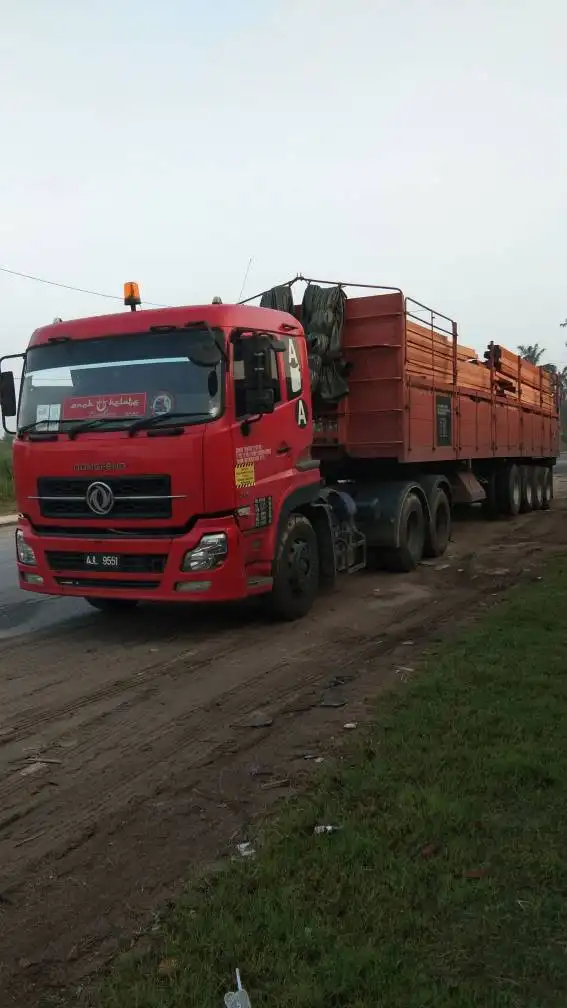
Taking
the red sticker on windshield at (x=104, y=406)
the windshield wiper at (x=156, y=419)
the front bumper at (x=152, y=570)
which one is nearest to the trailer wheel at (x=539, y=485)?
the front bumper at (x=152, y=570)

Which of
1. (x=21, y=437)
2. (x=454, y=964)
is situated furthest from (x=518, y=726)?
(x=21, y=437)

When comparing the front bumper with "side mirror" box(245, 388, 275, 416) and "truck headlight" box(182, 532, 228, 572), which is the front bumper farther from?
"side mirror" box(245, 388, 275, 416)

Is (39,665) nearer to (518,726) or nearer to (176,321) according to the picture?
(176,321)

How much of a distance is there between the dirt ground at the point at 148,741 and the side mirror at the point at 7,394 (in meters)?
2.11

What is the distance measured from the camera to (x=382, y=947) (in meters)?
2.58

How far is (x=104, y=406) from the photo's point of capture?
6.68 metres

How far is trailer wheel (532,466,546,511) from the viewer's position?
1802 cm

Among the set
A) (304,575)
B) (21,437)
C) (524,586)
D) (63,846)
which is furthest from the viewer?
(524,586)

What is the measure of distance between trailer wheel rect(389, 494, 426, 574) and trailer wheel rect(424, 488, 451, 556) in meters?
0.15

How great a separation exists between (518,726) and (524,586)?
14.8ft

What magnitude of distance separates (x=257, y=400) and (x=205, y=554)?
1317mm

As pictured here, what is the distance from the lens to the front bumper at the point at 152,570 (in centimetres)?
651

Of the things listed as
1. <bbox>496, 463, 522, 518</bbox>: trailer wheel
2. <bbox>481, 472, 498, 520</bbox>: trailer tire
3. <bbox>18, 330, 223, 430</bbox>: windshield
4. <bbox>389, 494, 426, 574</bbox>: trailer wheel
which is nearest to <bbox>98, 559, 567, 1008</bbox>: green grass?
<bbox>18, 330, 223, 430</bbox>: windshield

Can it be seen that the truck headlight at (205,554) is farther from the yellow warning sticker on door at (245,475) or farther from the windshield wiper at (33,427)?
the windshield wiper at (33,427)
